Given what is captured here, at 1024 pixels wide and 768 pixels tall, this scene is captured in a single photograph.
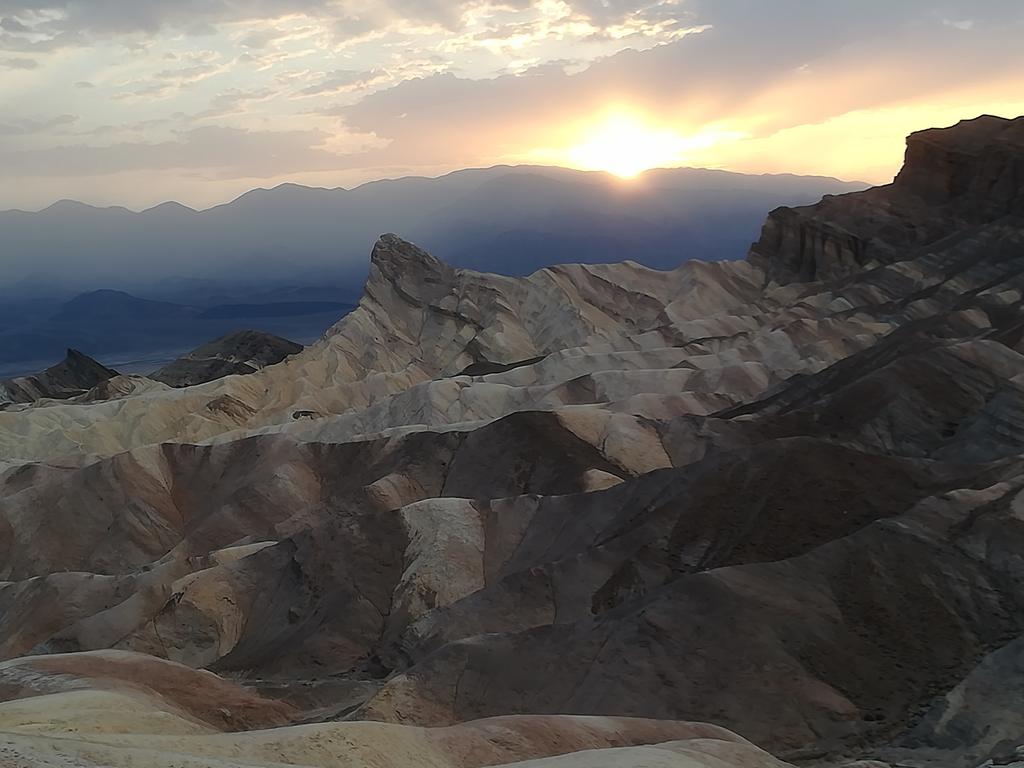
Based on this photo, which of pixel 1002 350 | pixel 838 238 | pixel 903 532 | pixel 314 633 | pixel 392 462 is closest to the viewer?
pixel 903 532

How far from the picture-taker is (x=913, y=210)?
8206 cm

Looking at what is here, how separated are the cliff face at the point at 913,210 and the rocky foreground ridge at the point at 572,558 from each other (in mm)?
7598

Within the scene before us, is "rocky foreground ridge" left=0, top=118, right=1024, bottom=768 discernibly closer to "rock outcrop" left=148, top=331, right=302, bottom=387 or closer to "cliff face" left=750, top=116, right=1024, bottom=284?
"cliff face" left=750, top=116, right=1024, bottom=284

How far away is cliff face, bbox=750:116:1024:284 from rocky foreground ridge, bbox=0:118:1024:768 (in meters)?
7.60

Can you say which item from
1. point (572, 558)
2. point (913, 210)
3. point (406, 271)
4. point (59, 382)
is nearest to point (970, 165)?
point (913, 210)

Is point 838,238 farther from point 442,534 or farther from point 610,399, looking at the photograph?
point 442,534

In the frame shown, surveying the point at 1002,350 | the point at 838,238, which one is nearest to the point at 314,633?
the point at 1002,350

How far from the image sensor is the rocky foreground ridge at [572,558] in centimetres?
1978

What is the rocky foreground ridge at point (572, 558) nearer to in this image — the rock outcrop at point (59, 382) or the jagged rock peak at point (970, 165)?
the jagged rock peak at point (970, 165)

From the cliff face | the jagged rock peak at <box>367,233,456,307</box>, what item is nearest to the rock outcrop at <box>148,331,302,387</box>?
the jagged rock peak at <box>367,233,456,307</box>

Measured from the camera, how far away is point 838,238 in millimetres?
80750

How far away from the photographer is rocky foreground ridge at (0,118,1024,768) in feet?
64.9

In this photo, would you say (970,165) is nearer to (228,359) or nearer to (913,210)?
(913,210)

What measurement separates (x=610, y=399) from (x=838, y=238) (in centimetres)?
3722
